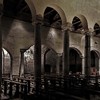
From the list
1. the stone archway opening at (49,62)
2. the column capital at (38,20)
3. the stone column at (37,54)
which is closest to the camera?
the stone column at (37,54)

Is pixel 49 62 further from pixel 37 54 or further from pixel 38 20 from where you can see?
pixel 38 20

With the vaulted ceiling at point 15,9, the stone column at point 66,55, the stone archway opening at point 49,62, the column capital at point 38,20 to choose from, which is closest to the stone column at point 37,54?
the column capital at point 38,20

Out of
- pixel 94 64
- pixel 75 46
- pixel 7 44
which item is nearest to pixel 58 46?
pixel 75 46

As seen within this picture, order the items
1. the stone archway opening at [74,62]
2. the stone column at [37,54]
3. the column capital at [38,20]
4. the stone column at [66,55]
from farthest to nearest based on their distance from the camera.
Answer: the stone archway opening at [74,62]
the stone column at [66,55]
the column capital at [38,20]
the stone column at [37,54]

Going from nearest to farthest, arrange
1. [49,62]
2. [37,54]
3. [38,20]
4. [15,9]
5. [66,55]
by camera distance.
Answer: [37,54]
[38,20]
[66,55]
[15,9]
[49,62]

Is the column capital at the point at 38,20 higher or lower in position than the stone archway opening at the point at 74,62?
higher

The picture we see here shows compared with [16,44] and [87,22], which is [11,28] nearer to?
[16,44]

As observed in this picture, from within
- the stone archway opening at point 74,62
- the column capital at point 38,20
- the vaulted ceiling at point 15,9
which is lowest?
the stone archway opening at point 74,62

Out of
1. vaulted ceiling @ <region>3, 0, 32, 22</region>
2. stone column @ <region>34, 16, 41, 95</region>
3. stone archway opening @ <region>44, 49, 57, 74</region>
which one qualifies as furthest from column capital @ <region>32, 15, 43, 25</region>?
stone archway opening @ <region>44, 49, 57, 74</region>

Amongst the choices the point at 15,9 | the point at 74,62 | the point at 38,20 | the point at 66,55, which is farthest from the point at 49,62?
the point at 38,20

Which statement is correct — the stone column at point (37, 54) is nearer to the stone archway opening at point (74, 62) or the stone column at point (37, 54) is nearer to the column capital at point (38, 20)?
the column capital at point (38, 20)

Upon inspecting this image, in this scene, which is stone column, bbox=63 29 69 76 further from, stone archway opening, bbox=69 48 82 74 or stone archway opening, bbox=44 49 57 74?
stone archway opening, bbox=69 48 82 74

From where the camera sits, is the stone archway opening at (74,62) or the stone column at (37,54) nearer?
the stone column at (37,54)

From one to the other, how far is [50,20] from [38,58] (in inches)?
361
